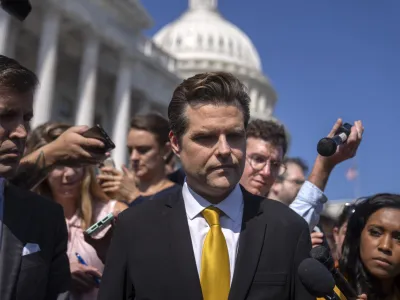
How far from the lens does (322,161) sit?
3.49 meters

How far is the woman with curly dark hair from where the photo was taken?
12.0 ft

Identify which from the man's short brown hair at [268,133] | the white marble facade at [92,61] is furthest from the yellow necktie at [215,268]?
the white marble facade at [92,61]

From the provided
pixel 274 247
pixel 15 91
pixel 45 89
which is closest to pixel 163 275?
pixel 274 247

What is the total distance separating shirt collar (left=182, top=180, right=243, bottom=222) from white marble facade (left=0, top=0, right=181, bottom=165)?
1105 inches

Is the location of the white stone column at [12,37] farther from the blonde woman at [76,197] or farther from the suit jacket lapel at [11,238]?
the suit jacket lapel at [11,238]

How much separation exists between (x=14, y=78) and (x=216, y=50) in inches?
3359

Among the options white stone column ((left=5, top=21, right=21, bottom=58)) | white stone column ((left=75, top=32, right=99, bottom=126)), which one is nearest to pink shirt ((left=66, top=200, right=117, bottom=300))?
white stone column ((left=5, top=21, right=21, bottom=58))

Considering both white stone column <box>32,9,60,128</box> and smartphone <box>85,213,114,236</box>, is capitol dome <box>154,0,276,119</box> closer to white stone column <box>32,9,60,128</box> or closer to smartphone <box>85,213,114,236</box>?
white stone column <box>32,9,60,128</box>

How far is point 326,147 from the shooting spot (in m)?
2.90

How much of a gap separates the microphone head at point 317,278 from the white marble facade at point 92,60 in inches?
1135

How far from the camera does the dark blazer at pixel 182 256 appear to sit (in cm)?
267

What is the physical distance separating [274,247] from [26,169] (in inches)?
71.3

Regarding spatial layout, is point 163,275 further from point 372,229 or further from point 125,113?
point 125,113

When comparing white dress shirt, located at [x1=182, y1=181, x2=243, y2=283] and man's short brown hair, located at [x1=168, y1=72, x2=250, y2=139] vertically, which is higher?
man's short brown hair, located at [x1=168, y1=72, x2=250, y2=139]
